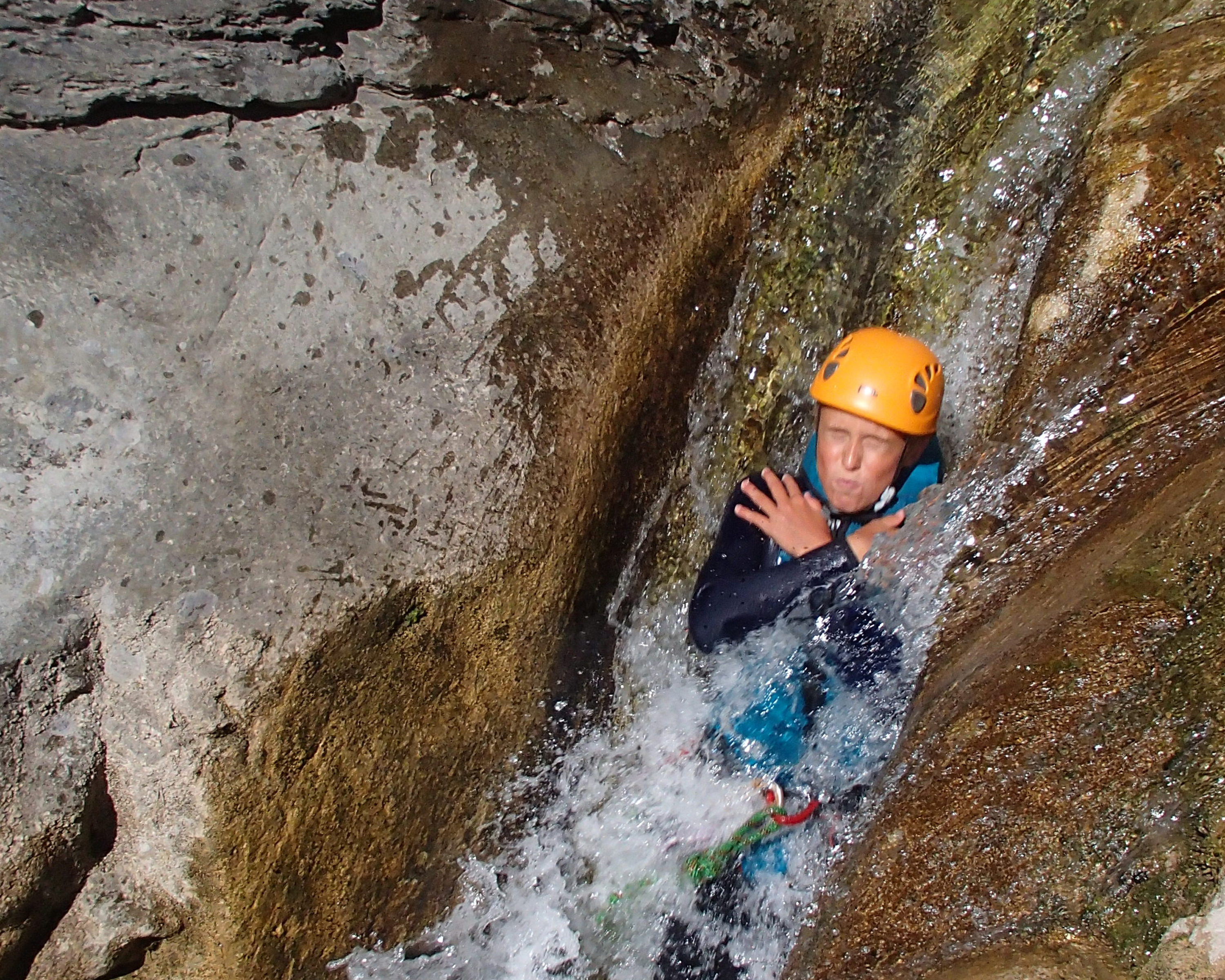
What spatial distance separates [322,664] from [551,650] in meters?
0.64

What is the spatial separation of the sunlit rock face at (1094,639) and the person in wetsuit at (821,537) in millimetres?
209

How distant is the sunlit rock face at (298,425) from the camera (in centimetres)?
186

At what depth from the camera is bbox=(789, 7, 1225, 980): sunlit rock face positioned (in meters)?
1.98

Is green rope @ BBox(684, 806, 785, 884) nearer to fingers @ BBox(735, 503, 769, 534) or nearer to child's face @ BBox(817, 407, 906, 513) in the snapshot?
fingers @ BBox(735, 503, 769, 534)

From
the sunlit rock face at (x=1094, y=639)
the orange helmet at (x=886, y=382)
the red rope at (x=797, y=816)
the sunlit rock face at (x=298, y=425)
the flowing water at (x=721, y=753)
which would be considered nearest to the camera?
the sunlit rock face at (x=298, y=425)

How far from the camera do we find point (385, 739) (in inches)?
85.4

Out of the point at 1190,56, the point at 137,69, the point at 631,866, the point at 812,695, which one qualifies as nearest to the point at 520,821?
the point at 631,866

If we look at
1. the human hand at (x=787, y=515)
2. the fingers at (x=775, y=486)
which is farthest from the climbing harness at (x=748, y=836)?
the fingers at (x=775, y=486)

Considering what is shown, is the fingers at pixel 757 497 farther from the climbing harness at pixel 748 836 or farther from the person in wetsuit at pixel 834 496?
the climbing harness at pixel 748 836

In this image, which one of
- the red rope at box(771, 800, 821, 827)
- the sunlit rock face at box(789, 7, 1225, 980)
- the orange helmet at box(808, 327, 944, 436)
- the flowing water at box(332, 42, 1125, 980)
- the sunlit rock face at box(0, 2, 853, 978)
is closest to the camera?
the sunlit rock face at box(0, 2, 853, 978)

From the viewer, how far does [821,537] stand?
254 cm

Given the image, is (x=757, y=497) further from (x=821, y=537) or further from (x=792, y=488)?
(x=821, y=537)

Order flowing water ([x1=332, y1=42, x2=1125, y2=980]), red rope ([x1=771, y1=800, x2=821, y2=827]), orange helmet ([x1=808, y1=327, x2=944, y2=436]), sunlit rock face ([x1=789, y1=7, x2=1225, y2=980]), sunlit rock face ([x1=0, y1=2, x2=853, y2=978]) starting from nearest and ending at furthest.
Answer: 1. sunlit rock face ([x1=0, y1=2, x2=853, y2=978])
2. sunlit rock face ([x1=789, y1=7, x2=1225, y2=980])
3. orange helmet ([x1=808, y1=327, x2=944, y2=436])
4. flowing water ([x1=332, y1=42, x2=1125, y2=980])
5. red rope ([x1=771, y1=800, x2=821, y2=827])

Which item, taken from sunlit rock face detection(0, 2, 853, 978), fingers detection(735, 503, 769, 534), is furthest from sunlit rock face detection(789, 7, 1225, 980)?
sunlit rock face detection(0, 2, 853, 978)
